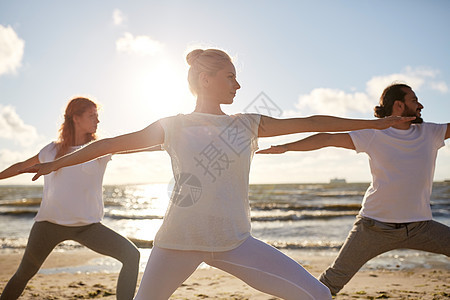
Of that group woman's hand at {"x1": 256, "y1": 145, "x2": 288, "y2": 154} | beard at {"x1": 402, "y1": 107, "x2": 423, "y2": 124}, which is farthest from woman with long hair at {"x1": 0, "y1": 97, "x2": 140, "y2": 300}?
beard at {"x1": 402, "y1": 107, "x2": 423, "y2": 124}

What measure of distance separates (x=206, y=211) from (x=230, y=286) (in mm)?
5091

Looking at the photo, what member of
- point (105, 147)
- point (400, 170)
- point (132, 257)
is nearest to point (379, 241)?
point (400, 170)

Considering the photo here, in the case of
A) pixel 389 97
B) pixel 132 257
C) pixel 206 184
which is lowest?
pixel 132 257

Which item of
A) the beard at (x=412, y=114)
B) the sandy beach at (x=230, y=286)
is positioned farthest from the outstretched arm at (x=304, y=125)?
the sandy beach at (x=230, y=286)

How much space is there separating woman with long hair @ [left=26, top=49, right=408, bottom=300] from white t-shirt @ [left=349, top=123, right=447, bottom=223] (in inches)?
61.4

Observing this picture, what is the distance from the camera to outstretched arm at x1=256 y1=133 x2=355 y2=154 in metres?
3.41

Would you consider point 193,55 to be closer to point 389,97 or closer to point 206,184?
point 206,184

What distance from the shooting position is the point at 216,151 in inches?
81.7

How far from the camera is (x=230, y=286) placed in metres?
6.71

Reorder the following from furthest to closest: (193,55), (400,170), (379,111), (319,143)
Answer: (379,111), (319,143), (400,170), (193,55)

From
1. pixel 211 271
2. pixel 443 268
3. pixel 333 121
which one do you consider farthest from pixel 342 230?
pixel 333 121

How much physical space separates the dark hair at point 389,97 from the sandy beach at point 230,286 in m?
3.19

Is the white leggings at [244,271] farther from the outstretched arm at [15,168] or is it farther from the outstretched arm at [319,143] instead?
the outstretched arm at [15,168]

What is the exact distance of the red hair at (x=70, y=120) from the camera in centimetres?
382
